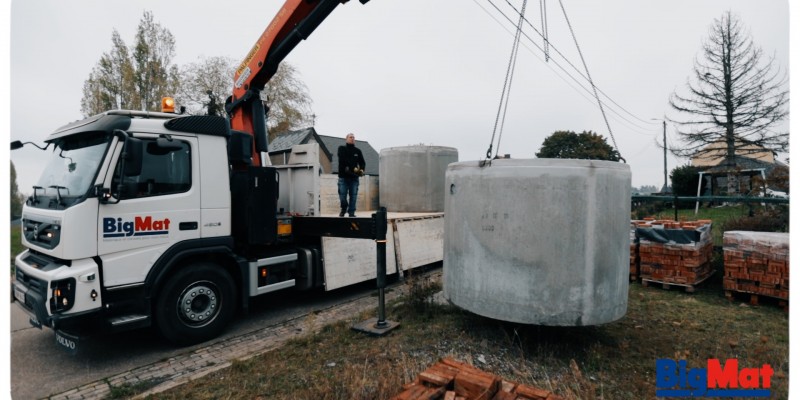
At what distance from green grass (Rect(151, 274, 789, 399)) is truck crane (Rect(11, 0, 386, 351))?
130 centimetres

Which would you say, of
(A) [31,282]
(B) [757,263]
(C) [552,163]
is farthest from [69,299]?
(B) [757,263]

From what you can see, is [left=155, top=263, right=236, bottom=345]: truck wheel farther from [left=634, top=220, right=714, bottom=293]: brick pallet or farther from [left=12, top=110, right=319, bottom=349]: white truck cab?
[left=634, top=220, right=714, bottom=293]: brick pallet

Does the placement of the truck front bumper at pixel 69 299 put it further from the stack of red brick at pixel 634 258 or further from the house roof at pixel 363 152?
the house roof at pixel 363 152

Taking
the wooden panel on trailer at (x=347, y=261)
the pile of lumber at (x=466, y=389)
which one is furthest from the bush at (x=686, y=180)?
the pile of lumber at (x=466, y=389)

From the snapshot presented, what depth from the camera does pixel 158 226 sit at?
187 inches

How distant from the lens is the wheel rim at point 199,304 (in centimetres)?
496

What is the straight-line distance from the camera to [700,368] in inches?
153

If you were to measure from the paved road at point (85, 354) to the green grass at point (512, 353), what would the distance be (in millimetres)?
1130

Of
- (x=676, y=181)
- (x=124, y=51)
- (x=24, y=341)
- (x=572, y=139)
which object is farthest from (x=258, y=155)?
(x=572, y=139)

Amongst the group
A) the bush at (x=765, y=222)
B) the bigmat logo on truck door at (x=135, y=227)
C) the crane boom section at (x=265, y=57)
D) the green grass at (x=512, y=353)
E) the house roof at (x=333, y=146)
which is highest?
the house roof at (x=333, y=146)

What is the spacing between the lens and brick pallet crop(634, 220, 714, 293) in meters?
6.79

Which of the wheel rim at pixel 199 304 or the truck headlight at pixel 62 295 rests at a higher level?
the truck headlight at pixel 62 295

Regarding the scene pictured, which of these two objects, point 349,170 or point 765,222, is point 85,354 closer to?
point 349,170

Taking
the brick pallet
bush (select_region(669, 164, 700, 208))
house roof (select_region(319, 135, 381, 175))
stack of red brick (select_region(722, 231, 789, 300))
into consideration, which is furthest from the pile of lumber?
house roof (select_region(319, 135, 381, 175))
